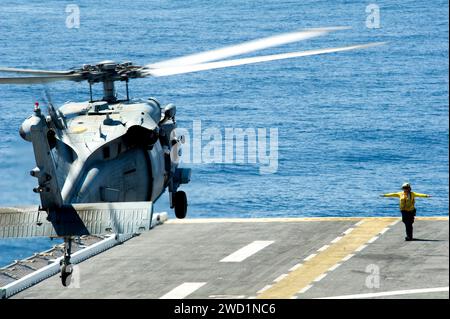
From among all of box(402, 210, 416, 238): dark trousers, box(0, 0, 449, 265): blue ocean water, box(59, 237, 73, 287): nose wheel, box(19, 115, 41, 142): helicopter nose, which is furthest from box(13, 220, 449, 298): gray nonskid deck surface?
box(0, 0, 449, 265): blue ocean water

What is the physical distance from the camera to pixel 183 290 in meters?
61.9

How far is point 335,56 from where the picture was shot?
187 meters

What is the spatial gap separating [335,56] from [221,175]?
55.3 metres

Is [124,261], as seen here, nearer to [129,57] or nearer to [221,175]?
[221,175]

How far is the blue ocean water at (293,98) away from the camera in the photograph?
132125 millimetres

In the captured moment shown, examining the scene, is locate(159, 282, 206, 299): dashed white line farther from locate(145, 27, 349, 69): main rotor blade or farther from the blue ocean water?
the blue ocean water

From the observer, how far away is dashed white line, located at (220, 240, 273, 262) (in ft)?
222

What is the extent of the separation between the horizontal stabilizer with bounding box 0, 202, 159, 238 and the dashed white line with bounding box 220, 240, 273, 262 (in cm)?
2916

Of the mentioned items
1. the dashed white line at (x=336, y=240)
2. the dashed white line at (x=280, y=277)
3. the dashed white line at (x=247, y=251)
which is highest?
the dashed white line at (x=336, y=240)

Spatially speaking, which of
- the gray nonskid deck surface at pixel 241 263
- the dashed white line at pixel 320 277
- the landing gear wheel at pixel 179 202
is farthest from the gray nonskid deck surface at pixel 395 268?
the landing gear wheel at pixel 179 202

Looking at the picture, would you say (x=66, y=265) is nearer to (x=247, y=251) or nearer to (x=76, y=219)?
(x=76, y=219)

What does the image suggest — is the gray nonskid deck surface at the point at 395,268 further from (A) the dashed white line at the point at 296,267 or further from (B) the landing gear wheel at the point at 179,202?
(B) the landing gear wheel at the point at 179,202

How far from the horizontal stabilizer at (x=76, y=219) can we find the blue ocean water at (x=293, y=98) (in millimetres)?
65494
